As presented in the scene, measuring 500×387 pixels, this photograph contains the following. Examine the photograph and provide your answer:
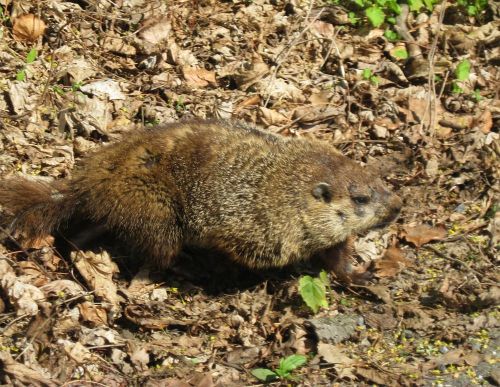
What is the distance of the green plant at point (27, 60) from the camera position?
25.7ft

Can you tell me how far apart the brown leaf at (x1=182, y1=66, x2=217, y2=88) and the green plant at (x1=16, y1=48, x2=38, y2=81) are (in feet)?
5.43

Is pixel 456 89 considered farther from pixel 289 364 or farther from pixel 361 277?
pixel 289 364

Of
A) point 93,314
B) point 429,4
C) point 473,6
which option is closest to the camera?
point 93,314

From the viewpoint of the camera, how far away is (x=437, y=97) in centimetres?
881

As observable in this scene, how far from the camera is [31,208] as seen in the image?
250 inches

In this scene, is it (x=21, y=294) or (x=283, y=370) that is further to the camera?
(x=21, y=294)

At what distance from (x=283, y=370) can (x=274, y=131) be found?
329 centimetres

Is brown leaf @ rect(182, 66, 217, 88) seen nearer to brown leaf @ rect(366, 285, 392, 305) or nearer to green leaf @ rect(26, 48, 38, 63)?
green leaf @ rect(26, 48, 38, 63)

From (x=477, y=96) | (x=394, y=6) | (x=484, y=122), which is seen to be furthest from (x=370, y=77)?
(x=484, y=122)

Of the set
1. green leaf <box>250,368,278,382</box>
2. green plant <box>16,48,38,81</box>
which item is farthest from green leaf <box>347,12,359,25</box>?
green leaf <box>250,368,278,382</box>

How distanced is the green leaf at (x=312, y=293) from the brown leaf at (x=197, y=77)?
3.12 m

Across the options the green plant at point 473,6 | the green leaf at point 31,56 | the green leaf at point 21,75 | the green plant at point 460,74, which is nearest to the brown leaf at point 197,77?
the green leaf at point 31,56

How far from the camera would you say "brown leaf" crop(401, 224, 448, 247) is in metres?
7.25

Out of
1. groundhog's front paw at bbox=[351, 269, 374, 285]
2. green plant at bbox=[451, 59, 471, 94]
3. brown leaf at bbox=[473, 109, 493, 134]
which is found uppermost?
green plant at bbox=[451, 59, 471, 94]
